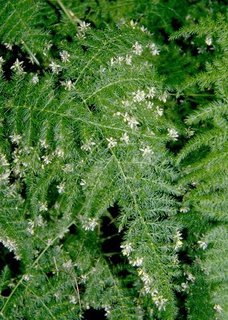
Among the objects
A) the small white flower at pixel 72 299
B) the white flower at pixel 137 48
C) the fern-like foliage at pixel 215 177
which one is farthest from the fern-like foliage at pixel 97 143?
the fern-like foliage at pixel 215 177

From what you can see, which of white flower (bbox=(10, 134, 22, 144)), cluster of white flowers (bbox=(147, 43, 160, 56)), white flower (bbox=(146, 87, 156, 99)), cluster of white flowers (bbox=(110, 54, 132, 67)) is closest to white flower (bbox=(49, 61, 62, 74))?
cluster of white flowers (bbox=(110, 54, 132, 67))

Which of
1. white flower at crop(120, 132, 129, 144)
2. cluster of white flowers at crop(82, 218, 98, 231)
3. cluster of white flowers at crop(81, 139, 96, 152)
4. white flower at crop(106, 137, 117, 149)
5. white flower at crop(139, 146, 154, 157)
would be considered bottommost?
cluster of white flowers at crop(82, 218, 98, 231)

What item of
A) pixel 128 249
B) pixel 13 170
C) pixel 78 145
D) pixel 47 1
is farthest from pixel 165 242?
pixel 47 1

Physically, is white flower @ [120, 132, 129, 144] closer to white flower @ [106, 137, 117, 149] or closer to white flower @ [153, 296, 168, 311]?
white flower @ [106, 137, 117, 149]

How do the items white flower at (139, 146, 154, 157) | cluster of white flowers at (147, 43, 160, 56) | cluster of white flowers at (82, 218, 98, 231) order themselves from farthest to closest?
cluster of white flowers at (147, 43, 160, 56) → cluster of white flowers at (82, 218, 98, 231) → white flower at (139, 146, 154, 157)

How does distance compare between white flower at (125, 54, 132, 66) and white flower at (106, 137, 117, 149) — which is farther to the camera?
white flower at (125, 54, 132, 66)

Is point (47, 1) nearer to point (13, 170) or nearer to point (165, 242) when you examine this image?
point (13, 170)

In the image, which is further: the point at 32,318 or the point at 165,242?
the point at 32,318

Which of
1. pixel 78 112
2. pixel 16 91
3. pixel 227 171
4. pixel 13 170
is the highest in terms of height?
pixel 16 91
